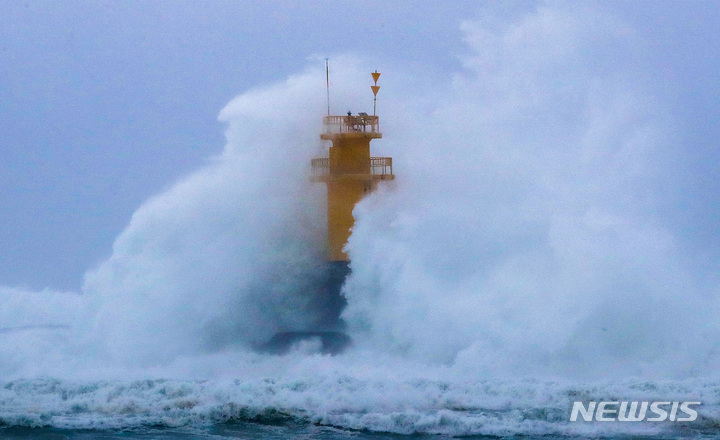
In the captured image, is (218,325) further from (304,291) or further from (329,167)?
(329,167)

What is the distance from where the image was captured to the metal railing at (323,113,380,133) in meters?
20.7

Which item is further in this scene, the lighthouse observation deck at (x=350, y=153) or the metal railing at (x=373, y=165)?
the metal railing at (x=373, y=165)

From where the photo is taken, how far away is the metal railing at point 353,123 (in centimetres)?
2067

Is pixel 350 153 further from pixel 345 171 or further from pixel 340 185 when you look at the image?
pixel 340 185

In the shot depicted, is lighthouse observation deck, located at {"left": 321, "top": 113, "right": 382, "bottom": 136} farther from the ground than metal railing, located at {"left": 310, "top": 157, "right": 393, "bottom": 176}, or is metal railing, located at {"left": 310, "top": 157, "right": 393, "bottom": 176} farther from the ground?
lighthouse observation deck, located at {"left": 321, "top": 113, "right": 382, "bottom": 136}

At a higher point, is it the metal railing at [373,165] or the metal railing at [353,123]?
the metal railing at [353,123]

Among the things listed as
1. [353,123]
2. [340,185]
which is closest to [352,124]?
[353,123]

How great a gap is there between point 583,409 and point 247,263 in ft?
29.8

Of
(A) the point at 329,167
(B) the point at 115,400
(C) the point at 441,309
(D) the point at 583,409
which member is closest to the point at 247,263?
(A) the point at 329,167

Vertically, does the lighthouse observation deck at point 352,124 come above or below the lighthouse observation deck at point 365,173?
above

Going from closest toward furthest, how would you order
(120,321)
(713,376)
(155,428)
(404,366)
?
1. (155,428)
2. (713,376)
3. (404,366)
4. (120,321)

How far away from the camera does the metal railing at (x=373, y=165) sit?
20.9 metres

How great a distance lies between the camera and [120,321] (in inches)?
785

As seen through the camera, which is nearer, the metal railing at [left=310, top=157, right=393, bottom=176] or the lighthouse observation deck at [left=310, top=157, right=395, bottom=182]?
the lighthouse observation deck at [left=310, top=157, right=395, bottom=182]
